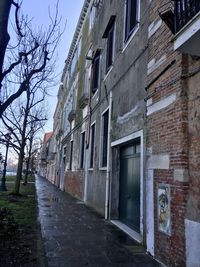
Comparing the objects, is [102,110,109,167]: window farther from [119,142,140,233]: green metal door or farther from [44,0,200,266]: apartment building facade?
[119,142,140,233]: green metal door

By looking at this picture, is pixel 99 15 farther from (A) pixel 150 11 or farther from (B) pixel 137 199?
(B) pixel 137 199

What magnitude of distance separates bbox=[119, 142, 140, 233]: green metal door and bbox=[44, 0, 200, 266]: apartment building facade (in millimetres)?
24

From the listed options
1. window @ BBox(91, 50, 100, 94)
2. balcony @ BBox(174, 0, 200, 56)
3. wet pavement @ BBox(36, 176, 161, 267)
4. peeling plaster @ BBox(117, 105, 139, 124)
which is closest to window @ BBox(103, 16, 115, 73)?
window @ BBox(91, 50, 100, 94)

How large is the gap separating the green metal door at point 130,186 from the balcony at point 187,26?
11.7 ft

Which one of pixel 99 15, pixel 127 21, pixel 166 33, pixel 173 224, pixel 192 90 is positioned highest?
pixel 99 15

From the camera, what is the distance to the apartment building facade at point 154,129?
15.1ft

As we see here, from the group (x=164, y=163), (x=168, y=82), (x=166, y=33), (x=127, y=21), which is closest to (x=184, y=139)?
(x=164, y=163)

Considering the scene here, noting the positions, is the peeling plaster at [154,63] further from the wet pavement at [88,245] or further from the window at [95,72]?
the window at [95,72]

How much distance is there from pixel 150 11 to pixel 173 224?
4456 millimetres

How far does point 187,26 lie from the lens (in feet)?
13.9

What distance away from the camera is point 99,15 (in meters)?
14.4

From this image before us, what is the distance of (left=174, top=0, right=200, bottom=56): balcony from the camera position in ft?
13.5

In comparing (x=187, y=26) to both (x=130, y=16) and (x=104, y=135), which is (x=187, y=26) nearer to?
(x=130, y=16)

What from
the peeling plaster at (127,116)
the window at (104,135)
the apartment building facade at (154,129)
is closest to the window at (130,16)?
the apartment building facade at (154,129)
